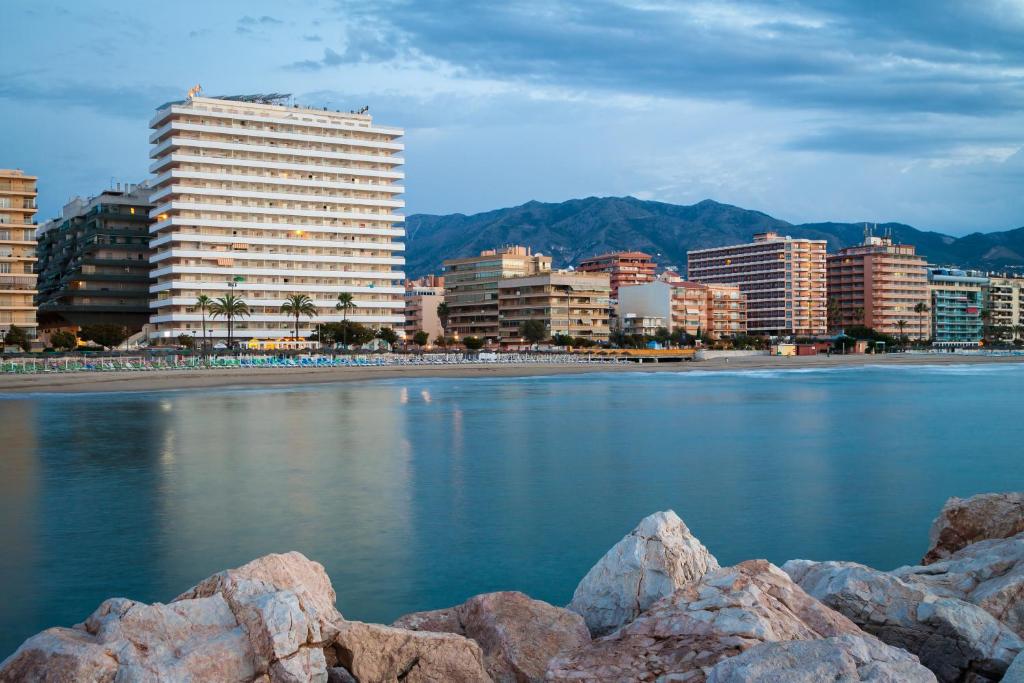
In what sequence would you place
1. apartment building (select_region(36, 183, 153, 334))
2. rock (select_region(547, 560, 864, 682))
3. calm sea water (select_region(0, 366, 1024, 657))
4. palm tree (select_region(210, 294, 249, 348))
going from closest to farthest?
rock (select_region(547, 560, 864, 682))
calm sea water (select_region(0, 366, 1024, 657))
palm tree (select_region(210, 294, 249, 348))
apartment building (select_region(36, 183, 153, 334))

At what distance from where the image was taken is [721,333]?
186625 millimetres

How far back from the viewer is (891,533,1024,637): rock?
8.20 m

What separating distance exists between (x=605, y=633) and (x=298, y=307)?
357 ft

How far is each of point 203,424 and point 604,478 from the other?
22107 mm

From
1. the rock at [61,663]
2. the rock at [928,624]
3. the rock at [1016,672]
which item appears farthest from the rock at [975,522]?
the rock at [61,663]

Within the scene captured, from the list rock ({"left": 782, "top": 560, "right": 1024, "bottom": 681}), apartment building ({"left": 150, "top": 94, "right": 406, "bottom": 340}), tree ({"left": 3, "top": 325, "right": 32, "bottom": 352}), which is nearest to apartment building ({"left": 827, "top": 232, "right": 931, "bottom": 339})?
apartment building ({"left": 150, "top": 94, "right": 406, "bottom": 340})

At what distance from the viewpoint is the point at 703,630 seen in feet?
22.2

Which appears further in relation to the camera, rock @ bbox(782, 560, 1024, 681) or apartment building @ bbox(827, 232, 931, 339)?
apartment building @ bbox(827, 232, 931, 339)

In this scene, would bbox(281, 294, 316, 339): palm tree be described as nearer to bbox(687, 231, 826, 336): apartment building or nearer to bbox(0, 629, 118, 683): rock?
bbox(687, 231, 826, 336): apartment building

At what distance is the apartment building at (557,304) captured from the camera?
14988 centimetres

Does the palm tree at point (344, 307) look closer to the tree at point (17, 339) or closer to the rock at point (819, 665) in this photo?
the tree at point (17, 339)

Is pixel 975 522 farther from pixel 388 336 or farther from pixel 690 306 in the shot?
pixel 690 306

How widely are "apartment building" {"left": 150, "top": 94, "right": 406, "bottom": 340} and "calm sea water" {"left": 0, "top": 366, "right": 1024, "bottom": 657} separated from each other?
240 feet

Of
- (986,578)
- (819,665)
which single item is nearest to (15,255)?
(986,578)
